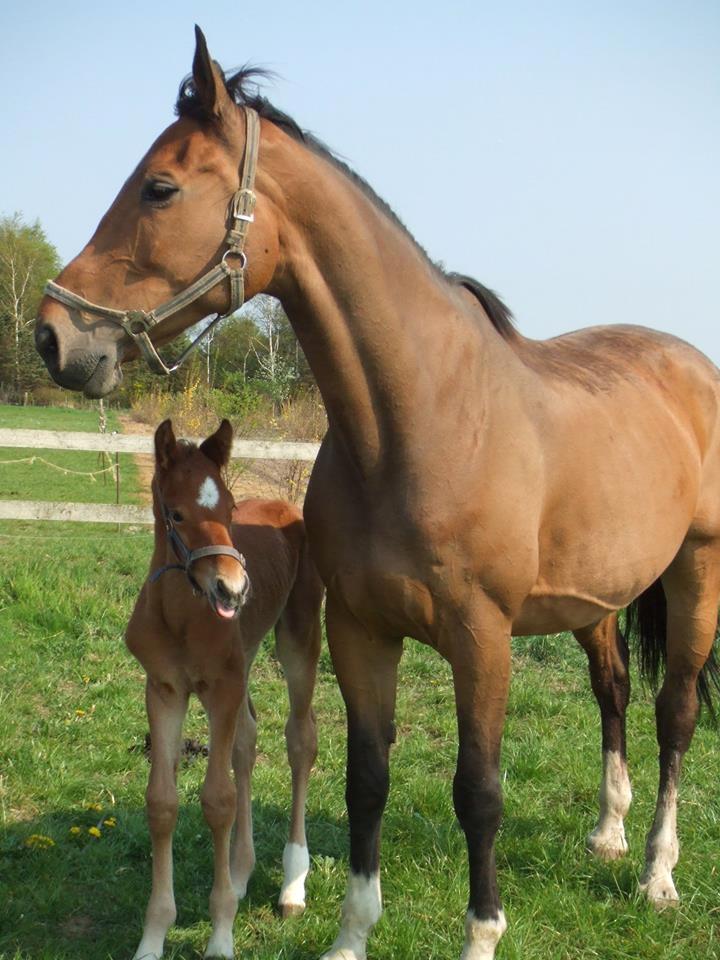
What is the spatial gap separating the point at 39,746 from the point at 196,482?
2209 millimetres

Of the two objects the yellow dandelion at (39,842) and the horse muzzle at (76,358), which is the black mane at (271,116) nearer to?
the horse muzzle at (76,358)

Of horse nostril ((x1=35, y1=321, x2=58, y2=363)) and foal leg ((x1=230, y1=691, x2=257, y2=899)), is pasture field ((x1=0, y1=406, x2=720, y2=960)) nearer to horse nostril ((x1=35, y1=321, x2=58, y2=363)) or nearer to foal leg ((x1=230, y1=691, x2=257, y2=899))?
foal leg ((x1=230, y1=691, x2=257, y2=899))

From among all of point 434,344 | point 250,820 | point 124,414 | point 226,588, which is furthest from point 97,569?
point 124,414

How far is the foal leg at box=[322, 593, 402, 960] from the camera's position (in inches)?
121

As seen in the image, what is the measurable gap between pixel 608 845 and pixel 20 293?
159 feet

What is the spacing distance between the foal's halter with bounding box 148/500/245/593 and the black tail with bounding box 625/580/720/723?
219cm

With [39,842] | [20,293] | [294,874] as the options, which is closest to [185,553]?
[294,874]

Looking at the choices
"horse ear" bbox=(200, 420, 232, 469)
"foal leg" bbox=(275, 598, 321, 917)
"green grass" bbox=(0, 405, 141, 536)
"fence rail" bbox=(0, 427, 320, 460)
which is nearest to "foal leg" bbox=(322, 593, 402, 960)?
"foal leg" bbox=(275, 598, 321, 917)

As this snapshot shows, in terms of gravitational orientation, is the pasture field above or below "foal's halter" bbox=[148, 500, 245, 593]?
below

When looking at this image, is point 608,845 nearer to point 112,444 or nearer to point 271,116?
point 271,116

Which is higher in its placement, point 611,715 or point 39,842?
point 611,715

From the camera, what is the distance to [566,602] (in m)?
3.22

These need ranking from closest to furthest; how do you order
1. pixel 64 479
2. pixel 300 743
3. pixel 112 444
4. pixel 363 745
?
pixel 363 745
pixel 300 743
pixel 112 444
pixel 64 479

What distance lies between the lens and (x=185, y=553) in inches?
125
